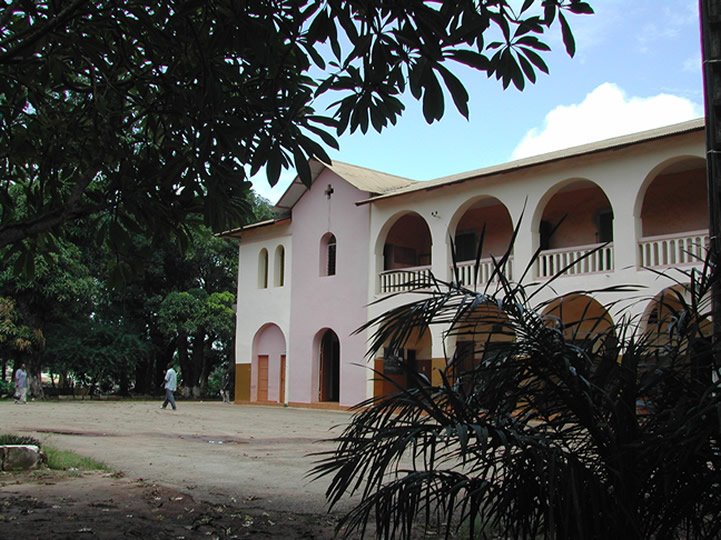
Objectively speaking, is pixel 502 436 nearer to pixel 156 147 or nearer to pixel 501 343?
pixel 501 343

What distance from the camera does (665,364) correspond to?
3494mm

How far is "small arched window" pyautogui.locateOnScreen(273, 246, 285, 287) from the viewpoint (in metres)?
27.9

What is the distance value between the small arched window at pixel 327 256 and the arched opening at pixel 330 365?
2013mm

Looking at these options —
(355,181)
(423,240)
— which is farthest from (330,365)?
(355,181)

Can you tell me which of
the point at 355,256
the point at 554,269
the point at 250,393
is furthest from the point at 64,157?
the point at 250,393

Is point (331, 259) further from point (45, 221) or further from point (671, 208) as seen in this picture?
point (45, 221)

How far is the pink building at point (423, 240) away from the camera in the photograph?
17.7 m

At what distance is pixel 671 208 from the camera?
1930cm

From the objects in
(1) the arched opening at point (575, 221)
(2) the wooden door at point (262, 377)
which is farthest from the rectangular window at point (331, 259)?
(1) the arched opening at point (575, 221)

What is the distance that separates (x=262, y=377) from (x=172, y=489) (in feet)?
69.1

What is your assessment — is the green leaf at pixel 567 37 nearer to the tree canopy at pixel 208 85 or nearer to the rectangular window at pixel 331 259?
the tree canopy at pixel 208 85

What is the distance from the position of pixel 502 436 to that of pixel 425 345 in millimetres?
22462

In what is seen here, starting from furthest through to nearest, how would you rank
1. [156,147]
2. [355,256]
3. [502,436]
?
1. [355,256]
2. [156,147]
3. [502,436]

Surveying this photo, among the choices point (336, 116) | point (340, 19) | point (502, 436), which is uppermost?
point (340, 19)
